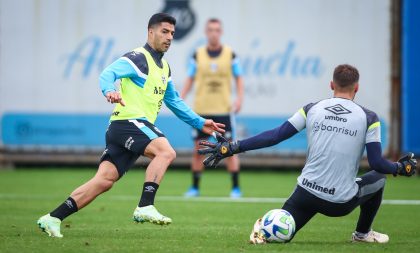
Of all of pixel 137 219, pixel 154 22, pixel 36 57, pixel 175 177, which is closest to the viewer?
pixel 137 219

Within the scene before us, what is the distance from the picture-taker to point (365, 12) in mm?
19859

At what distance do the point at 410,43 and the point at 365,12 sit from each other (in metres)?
1.18

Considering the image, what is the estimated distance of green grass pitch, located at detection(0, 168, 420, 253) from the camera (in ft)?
26.2

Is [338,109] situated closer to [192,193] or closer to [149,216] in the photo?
[149,216]

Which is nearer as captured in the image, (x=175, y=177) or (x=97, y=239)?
(x=97, y=239)

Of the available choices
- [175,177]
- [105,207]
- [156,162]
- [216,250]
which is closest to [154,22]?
[156,162]

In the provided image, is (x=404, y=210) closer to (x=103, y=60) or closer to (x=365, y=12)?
(x=365, y=12)

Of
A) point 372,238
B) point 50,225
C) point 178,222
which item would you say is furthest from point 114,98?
point 178,222

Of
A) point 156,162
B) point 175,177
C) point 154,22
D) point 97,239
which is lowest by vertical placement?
point 175,177

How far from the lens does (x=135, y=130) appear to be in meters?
8.72

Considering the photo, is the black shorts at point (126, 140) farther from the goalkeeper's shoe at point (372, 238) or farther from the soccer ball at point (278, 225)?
the goalkeeper's shoe at point (372, 238)

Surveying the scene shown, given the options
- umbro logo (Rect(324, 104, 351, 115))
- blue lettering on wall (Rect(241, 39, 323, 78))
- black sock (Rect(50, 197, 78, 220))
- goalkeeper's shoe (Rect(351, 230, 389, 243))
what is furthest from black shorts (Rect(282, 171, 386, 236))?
blue lettering on wall (Rect(241, 39, 323, 78))

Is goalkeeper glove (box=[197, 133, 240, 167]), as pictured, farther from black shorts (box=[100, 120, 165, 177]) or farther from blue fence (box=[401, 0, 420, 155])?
blue fence (box=[401, 0, 420, 155])

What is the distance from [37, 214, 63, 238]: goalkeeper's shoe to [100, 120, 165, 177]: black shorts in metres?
0.76
